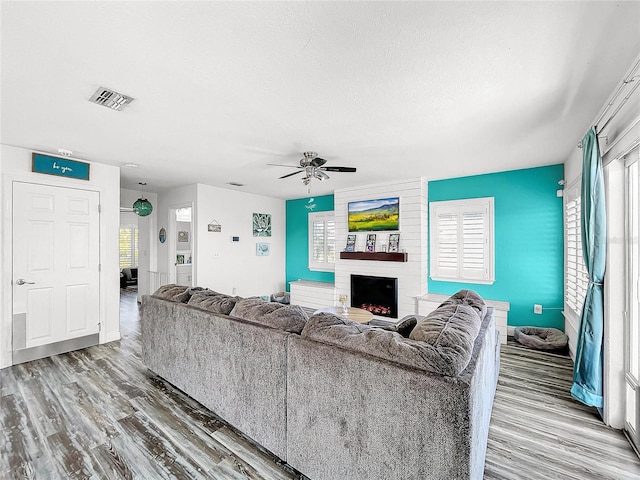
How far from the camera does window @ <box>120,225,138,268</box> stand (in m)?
9.30

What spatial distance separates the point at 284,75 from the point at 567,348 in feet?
14.9

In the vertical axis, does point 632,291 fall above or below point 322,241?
below

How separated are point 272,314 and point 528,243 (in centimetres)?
416

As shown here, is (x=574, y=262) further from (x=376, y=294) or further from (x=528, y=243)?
(x=376, y=294)

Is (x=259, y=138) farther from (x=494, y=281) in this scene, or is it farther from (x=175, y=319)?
(x=494, y=281)

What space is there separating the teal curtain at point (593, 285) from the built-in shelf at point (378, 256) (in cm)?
270

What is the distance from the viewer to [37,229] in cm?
357

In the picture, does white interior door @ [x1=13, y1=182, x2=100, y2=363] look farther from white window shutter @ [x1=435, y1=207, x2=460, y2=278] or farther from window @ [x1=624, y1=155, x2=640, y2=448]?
window @ [x1=624, y1=155, x2=640, y2=448]

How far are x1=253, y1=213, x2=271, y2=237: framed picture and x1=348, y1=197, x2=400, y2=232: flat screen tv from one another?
2.24 m

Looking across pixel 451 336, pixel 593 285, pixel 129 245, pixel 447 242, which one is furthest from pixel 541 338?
pixel 129 245

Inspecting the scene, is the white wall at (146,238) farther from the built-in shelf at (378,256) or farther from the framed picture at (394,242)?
the framed picture at (394,242)

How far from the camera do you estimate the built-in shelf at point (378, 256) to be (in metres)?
5.06

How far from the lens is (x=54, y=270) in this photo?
3.71 meters

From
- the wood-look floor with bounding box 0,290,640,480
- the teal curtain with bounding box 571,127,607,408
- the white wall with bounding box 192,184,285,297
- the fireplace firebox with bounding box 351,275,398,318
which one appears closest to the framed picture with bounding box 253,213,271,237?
the white wall with bounding box 192,184,285,297
